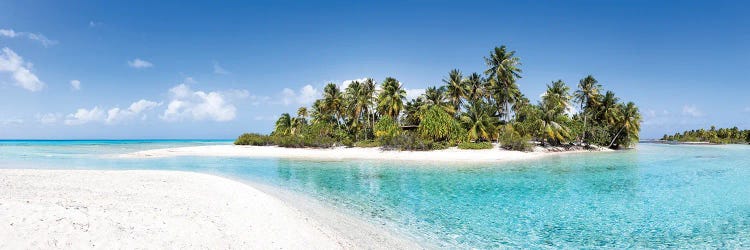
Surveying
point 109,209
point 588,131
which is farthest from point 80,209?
point 588,131

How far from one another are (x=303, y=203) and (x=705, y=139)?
153215 mm

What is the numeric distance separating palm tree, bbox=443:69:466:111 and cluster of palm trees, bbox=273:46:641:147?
0.06 m

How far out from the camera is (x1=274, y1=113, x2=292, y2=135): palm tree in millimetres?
78800

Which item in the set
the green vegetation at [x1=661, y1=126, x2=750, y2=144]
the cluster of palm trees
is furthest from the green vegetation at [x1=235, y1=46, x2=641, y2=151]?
the green vegetation at [x1=661, y1=126, x2=750, y2=144]

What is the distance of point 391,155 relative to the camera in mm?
45281

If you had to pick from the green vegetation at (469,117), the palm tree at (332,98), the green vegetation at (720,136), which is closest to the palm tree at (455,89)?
the green vegetation at (469,117)

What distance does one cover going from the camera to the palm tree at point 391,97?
56266 mm

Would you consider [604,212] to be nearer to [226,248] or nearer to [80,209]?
[226,248]

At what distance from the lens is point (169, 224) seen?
26.0 ft

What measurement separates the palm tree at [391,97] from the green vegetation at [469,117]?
0.15 meters

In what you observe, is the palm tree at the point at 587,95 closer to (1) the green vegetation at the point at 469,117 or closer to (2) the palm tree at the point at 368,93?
(1) the green vegetation at the point at 469,117

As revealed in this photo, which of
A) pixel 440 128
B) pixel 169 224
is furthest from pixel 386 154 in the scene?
pixel 169 224

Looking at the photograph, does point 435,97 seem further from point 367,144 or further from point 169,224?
point 169,224

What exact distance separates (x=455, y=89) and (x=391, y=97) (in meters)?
10.9
